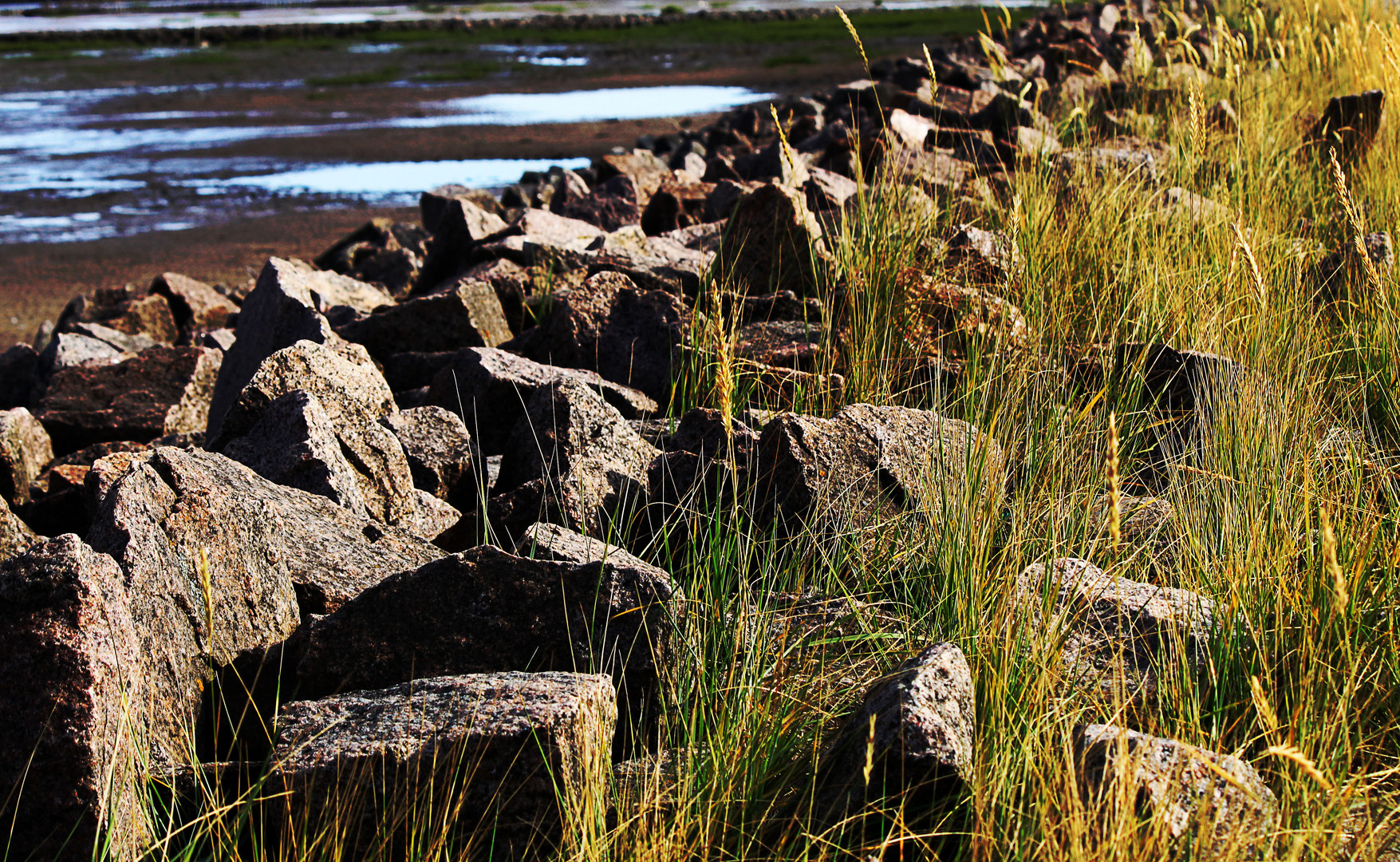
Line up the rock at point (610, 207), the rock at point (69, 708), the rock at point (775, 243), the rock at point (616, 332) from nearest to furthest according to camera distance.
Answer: the rock at point (69, 708)
the rock at point (616, 332)
the rock at point (775, 243)
the rock at point (610, 207)

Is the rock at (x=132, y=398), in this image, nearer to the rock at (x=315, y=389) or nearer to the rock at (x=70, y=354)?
the rock at (x=70, y=354)

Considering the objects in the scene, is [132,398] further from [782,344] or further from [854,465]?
[854,465]

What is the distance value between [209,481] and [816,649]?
1.28 metres

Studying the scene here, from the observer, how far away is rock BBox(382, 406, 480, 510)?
3.00 metres

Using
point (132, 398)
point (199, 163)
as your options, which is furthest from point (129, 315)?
point (199, 163)

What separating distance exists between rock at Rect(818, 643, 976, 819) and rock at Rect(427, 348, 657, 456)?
1742 millimetres

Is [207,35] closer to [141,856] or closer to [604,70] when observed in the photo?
[604,70]

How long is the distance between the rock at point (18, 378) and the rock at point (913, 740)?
196 inches

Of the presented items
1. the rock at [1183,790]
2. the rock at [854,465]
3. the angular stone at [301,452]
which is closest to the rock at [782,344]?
the rock at [854,465]

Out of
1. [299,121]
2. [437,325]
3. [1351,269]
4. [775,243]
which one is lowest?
[437,325]

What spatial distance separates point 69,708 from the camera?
167cm

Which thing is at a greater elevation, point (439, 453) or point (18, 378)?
point (439, 453)

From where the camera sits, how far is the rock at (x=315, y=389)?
9.86ft

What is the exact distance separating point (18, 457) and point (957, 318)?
113 inches
